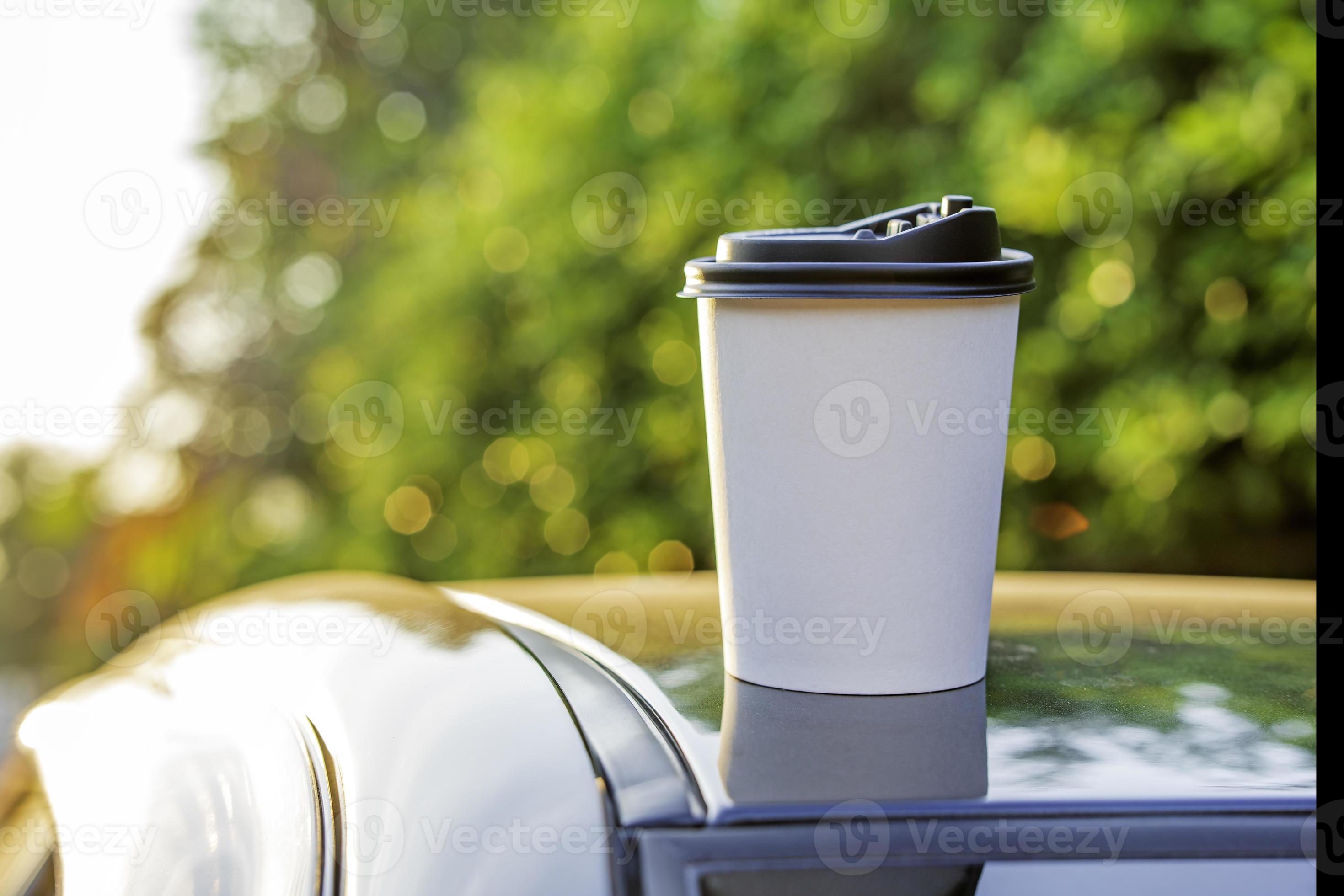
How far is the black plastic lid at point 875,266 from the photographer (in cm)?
123

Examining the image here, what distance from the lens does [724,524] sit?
1.40 meters

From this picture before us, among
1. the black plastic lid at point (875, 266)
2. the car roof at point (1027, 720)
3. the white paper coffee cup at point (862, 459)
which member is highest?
the black plastic lid at point (875, 266)

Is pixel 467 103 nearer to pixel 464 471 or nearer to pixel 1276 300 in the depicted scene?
pixel 464 471

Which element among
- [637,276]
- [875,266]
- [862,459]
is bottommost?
[862,459]

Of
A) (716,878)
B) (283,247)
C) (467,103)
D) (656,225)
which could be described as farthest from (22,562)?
(716,878)

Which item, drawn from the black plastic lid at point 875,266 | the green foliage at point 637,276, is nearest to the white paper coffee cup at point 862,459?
the black plastic lid at point 875,266

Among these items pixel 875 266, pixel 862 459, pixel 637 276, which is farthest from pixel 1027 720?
pixel 637 276

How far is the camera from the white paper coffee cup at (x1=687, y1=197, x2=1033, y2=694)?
1259 millimetres

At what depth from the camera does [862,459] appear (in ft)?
4.18

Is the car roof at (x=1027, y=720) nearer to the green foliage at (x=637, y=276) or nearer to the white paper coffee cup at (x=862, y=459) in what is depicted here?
the white paper coffee cup at (x=862, y=459)

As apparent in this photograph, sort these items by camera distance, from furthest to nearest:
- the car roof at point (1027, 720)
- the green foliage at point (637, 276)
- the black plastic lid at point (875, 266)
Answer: the green foliage at point (637, 276)
the black plastic lid at point (875, 266)
the car roof at point (1027, 720)

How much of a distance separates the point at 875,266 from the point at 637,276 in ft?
11.4

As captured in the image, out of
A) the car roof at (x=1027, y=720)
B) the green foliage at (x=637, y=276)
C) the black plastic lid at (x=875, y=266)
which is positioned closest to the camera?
the car roof at (x=1027, y=720)

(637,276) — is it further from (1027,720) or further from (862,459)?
(1027,720)
